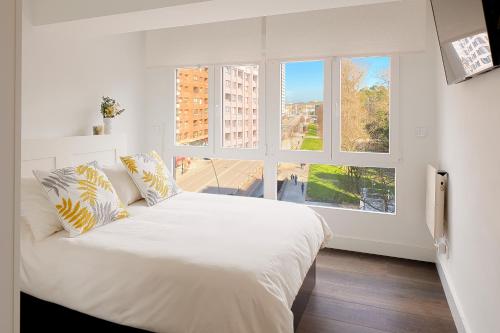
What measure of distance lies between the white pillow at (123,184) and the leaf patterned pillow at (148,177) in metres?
0.05

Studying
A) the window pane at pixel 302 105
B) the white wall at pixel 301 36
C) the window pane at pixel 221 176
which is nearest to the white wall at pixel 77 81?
the white wall at pixel 301 36

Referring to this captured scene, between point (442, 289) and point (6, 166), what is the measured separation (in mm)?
3063

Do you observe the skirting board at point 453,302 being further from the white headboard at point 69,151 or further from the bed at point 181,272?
the white headboard at point 69,151

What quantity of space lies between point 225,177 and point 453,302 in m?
2.63

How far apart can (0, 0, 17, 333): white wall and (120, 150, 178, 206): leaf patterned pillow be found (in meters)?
2.34

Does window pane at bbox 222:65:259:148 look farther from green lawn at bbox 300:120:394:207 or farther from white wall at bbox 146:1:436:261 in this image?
green lawn at bbox 300:120:394:207

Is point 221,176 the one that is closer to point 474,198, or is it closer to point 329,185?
point 329,185

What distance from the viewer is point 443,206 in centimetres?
268

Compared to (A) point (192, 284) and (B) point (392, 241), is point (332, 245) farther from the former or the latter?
(A) point (192, 284)

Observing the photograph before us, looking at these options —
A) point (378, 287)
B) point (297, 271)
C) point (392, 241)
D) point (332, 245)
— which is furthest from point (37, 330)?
point (392, 241)

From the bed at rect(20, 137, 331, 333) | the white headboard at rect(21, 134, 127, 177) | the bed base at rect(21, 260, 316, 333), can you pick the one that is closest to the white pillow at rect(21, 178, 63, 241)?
the bed at rect(20, 137, 331, 333)

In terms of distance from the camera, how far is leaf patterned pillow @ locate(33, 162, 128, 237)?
2.15 m

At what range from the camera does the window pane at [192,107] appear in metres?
4.20

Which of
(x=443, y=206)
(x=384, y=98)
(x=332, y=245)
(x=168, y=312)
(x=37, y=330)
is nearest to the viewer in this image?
(x=168, y=312)
